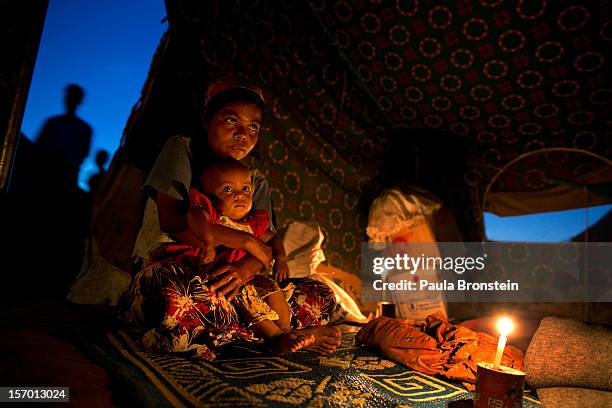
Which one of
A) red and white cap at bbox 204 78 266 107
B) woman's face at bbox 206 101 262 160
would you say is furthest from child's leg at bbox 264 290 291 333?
red and white cap at bbox 204 78 266 107

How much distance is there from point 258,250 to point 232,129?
54cm

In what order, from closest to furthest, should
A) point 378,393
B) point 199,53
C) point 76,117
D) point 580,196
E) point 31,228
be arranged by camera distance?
point 378,393
point 199,53
point 31,228
point 580,196
point 76,117

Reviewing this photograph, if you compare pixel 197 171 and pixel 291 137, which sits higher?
pixel 291 137

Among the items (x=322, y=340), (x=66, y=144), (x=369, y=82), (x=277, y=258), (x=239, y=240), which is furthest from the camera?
(x=66, y=144)

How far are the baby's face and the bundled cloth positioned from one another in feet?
2.92

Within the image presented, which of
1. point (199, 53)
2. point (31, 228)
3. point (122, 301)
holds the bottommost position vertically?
point (122, 301)

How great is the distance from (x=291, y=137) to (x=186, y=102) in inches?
29.5

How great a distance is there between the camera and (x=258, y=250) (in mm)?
1659

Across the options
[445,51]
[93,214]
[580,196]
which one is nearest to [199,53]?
[93,214]

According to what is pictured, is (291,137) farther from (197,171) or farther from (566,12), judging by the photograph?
(566,12)

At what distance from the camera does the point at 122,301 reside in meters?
1.62

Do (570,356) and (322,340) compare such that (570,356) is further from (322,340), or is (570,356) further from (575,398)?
(322,340)

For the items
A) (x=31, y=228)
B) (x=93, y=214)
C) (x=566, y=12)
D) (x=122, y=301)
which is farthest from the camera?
(x=31, y=228)

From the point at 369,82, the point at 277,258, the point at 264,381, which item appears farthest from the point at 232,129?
the point at 369,82
